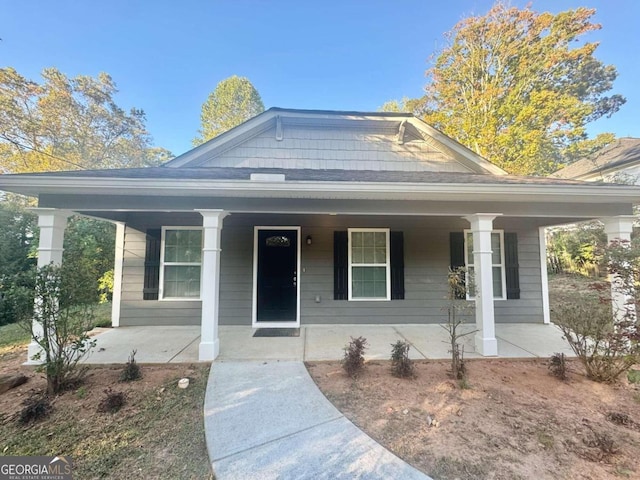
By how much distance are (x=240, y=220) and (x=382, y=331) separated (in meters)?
3.54

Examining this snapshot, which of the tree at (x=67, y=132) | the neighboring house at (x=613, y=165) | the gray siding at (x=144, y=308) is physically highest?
the tree at (x=67, y=132)

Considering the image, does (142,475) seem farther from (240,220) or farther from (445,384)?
(240,220)

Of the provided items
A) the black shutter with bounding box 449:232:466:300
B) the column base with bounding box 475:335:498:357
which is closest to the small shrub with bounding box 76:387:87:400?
the column base with bounding box 475:335:498:357

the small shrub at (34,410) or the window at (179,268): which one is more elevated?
the window at (179,268)

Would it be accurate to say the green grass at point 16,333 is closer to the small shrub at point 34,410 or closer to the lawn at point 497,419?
the small shrub at point 34,410

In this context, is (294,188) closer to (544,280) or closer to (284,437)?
(284,437)

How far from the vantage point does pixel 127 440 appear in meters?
2.18

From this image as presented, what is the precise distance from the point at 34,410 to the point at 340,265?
445 centimetres

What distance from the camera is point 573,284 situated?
390 inches

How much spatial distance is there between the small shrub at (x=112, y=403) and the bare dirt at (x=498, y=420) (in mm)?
1975

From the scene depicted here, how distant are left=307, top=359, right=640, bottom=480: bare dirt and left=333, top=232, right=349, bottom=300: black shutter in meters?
2.09

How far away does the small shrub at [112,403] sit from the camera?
257cm

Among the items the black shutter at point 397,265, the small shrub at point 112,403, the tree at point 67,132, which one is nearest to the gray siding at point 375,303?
the black shutter at point 397,265

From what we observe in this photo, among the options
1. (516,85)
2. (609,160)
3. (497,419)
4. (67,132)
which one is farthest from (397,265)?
(67,132)
